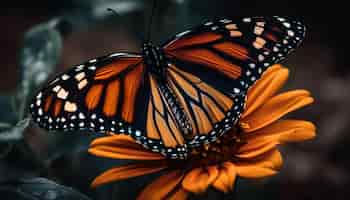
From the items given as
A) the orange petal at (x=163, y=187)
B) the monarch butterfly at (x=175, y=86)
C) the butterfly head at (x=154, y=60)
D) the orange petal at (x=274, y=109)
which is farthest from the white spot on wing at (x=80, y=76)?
the orange petal at (x=274, y=109)

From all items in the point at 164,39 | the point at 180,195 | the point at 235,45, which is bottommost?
the point at 180,195

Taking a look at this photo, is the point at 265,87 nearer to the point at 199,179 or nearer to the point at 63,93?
the point at 199,179

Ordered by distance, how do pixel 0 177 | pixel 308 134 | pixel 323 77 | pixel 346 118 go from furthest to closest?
1. pixel 323 77
2. pixel 346 118
3. pixel 0 177
4. pixel 308 134

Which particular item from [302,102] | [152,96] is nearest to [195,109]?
[152,96]

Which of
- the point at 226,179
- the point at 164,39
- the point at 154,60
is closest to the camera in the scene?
the point at 226,179

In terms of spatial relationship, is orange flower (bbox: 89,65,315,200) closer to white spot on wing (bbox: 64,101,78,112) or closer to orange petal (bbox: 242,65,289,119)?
orange petal (bbox: 242,65,289,119)

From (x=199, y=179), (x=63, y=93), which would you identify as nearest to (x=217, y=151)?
(x=199, y=179)

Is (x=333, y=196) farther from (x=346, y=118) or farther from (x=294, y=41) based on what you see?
(x=294, y=41)
